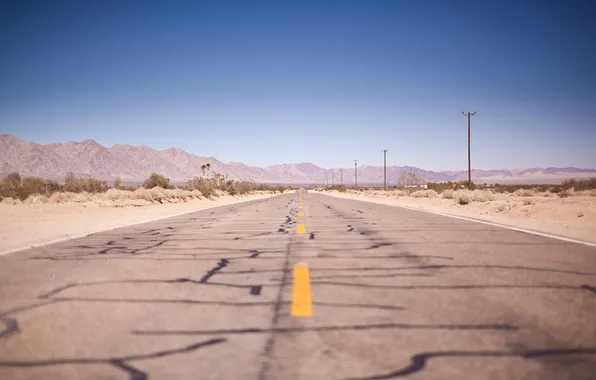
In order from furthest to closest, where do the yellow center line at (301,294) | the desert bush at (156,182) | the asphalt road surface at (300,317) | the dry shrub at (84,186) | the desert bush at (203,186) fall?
1. the desert bush at (156,182)
2. the desert bush at (203,186)
3. the dry shrub at (84,186)
4. the yellow center line at (301,294)
5. the asphalt road surface at (300,317)

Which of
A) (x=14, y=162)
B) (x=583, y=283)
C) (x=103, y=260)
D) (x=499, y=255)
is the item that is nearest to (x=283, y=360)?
(x=583, y=283)

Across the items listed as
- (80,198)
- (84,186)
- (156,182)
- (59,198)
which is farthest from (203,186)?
(59,198)

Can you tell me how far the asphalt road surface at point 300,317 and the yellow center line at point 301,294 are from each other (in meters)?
0.03

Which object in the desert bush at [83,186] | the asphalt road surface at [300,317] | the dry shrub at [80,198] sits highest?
the desert bush at [83,186]

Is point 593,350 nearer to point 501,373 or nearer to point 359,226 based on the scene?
point 501,373

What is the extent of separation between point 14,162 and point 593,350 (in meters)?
194

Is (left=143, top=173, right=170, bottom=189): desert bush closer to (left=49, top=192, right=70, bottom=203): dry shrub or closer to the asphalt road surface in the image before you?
(left=49, top=192, right=70, bottom=203): dry shrub

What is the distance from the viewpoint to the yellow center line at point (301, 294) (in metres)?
4.01

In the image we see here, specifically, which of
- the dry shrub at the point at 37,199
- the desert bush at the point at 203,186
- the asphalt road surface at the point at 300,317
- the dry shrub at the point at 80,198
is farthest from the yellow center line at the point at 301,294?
the desert bush at the point at 203,186

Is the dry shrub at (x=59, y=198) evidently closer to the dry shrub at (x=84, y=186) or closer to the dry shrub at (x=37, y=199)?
the dry shrub at (x=37, y=199)

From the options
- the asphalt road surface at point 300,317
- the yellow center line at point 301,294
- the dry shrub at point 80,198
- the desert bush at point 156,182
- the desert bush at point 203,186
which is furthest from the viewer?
the desert bush at point 156,182

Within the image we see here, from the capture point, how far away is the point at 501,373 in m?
2.73

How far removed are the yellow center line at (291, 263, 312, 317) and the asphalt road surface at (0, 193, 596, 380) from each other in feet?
0.11

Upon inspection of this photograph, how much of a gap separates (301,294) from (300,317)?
0.81 metres
